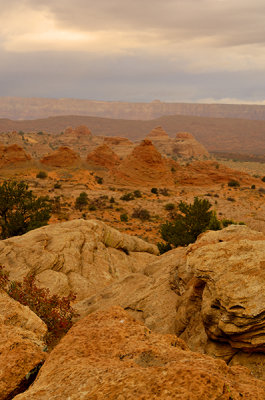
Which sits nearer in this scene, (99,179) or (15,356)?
(15,356)

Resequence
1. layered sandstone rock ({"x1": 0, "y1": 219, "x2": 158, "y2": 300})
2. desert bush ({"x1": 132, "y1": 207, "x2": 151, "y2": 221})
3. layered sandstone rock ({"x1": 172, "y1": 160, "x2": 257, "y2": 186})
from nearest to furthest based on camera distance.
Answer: layered sandstone rock ({"x1": 0, "y1": 219, "x2": 158, "y2": 300}), desert bush ({"x1": 132, "y1": 207, "x2": 151, "y2": 221}), layered sandstone rock ({"x1": 172, "y1": 160, "x2": 257, "y2": 186})

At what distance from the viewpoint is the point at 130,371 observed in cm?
351

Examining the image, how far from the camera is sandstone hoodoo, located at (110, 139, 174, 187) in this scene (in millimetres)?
60688

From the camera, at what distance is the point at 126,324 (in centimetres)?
500

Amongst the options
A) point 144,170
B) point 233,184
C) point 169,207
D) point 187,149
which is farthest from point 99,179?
point 187,149

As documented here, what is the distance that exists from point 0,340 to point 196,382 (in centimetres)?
339

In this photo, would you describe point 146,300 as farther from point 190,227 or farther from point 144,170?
point 144,170

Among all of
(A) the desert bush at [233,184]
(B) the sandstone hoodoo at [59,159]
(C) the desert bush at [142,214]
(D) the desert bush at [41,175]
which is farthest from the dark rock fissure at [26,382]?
(B) the sandstone hoodoo at [59,159]

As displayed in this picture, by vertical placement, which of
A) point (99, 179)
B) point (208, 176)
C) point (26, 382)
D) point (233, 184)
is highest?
point (26, 382)

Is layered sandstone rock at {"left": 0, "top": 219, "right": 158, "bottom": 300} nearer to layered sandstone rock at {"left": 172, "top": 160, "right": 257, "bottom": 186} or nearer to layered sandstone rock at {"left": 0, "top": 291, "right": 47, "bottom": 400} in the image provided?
layered sandstone rock at {"left": 0, "top": 291, "right": 47, "bottom": 400}

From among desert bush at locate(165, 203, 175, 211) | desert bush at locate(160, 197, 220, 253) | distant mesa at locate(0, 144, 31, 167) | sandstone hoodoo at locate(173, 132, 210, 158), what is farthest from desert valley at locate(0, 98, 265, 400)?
sandstone hoodoo at locate(173, 132, 210, 158)

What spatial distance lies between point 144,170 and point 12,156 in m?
28.9

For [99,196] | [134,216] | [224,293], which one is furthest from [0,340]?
[99,196]

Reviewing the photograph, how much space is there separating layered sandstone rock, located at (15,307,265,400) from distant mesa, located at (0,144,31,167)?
6401 cm
